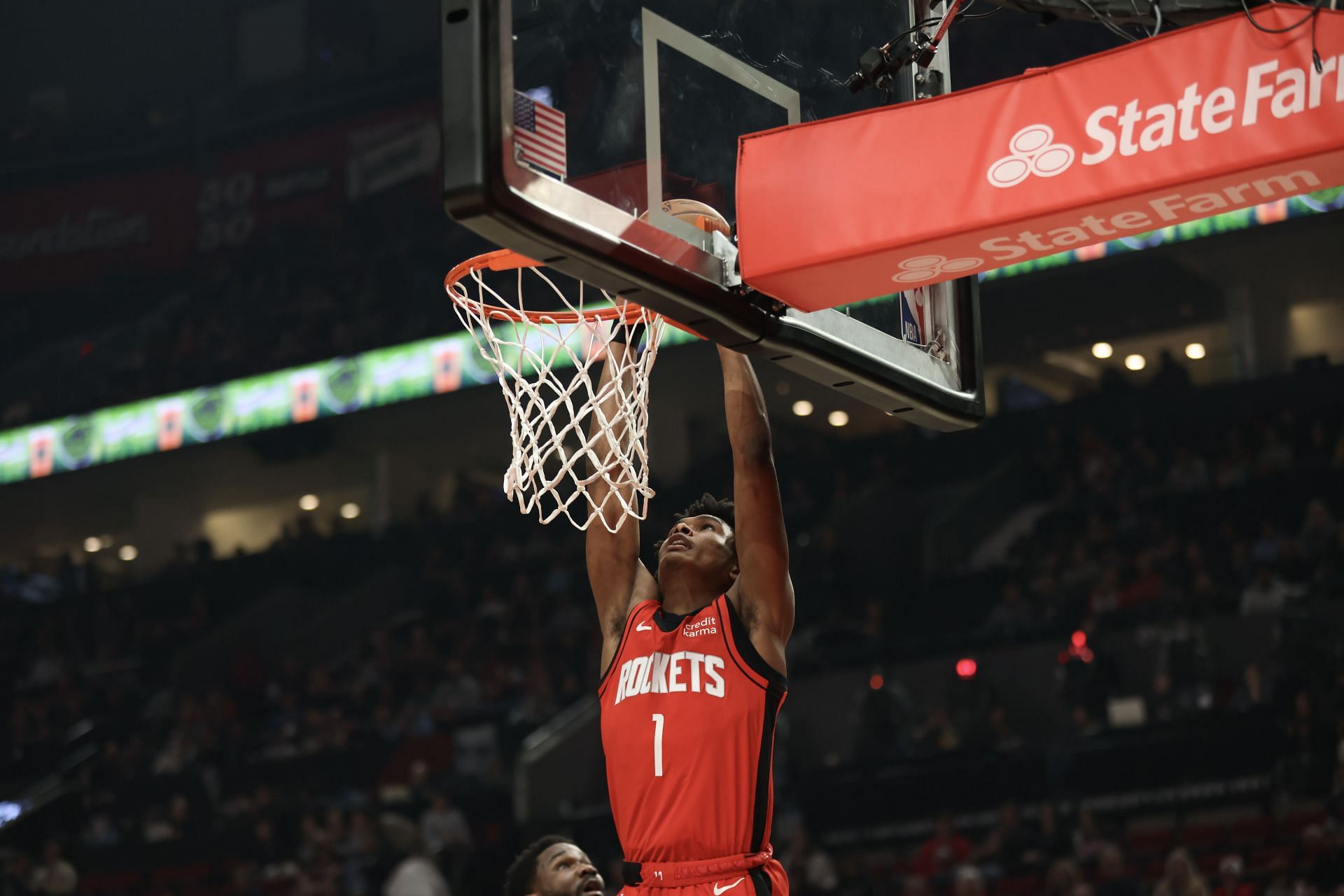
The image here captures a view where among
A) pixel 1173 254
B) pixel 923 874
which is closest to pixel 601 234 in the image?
pixel 923 874

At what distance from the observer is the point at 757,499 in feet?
14.5

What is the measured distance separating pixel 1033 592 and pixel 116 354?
14331mm

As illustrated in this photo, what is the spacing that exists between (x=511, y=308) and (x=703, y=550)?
886mm

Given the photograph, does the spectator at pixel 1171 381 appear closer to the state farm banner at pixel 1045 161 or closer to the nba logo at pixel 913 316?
the nba logo at pixel 913 316

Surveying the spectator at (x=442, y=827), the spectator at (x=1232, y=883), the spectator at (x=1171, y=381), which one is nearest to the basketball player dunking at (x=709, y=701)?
the spectator at (x=1232, y=883)

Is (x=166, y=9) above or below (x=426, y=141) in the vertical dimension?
above

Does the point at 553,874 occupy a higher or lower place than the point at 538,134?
lower

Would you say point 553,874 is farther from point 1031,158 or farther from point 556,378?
point 1031,158

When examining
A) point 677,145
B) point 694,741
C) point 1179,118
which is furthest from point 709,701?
point 1179,118

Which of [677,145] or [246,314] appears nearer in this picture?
[677,145]

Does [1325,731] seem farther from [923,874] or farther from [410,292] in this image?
[410,292]

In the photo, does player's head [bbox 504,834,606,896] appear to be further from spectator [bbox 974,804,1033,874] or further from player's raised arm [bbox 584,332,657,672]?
spectator [bbox 974,804,1033,874]

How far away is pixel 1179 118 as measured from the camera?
3.31m

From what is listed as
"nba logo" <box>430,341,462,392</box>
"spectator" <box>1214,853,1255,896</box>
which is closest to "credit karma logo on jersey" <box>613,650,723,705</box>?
"spectator" <box>1214,853,1255,896</box>
